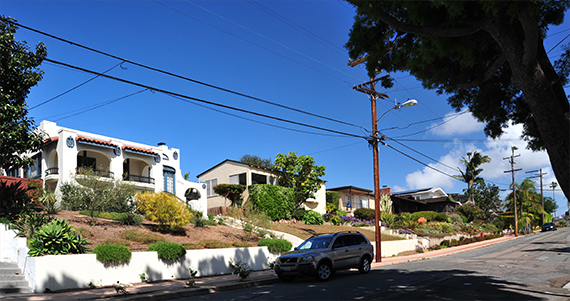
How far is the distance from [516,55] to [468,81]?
110 inches

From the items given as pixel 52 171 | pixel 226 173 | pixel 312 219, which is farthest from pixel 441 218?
pixel 52 171

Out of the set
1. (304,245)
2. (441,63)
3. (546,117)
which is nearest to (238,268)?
(304,245)

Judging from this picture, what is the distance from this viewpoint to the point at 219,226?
2469cm

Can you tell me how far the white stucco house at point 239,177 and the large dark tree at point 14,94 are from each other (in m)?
19.9

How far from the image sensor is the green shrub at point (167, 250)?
47.8 feet

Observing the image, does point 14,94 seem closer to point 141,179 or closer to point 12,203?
Result: point 12,203

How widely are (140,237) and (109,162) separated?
1666 centimetres

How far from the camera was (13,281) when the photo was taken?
38.1 ft

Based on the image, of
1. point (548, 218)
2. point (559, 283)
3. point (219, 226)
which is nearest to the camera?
point (559, 283)

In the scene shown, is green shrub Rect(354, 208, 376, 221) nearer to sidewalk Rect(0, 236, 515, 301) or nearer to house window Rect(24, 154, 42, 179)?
sidewalk Rect(0, 236, 515, 301)

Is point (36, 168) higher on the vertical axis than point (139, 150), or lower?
lower

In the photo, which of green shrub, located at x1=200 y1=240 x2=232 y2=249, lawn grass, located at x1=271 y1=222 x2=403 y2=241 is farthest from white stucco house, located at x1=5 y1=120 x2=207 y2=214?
green shrub, located at x1=200 y1=240 x2=232 y2=249

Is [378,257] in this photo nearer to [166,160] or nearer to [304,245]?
[304,245]

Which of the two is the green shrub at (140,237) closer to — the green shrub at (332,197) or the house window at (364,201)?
the green shrub at (332,197)
